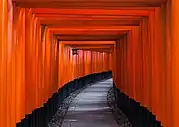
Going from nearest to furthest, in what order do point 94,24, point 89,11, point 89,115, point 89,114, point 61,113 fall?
point 89,11 < point 94,24 < point 89,115 < point 89,114 < point 61,113

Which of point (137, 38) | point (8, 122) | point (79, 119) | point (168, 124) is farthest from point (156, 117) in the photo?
point (79, 119)

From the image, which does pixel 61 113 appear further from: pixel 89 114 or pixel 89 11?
pixel 89 11

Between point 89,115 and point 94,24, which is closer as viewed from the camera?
point 94,24

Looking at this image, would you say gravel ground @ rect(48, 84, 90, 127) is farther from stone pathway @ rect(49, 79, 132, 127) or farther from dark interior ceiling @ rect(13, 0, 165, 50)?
dark interior ceiling @ rect(13, 0, 165, 50)

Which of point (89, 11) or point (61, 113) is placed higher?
point (89, 11)

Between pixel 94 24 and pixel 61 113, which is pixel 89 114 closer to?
pixel 61 113

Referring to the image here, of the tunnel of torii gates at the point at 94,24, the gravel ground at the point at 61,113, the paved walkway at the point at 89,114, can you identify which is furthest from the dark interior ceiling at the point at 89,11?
the paved walkway at the point at 89,114

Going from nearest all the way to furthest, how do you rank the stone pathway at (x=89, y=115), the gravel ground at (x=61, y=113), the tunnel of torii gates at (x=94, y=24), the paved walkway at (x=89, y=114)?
the tunnel of torii gates at (x=94, y=24), the gravel ground at (x=61, y=113), the stone pathway at (x=89, y=115), the paved walkway at (x=89, y=114)

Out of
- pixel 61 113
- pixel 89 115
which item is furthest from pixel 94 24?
pixel 61 113

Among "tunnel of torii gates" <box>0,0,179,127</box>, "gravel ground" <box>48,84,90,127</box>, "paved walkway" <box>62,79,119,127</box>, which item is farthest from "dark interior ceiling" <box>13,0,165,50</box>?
"paved walkway" <box>62,79,119,127</box>

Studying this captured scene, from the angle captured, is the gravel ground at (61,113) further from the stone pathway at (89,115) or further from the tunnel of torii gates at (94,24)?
the tunnel of torii gates at (94,24)

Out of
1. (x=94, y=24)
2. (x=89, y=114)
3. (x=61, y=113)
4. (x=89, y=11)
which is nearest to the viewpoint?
(x=89, y=11)

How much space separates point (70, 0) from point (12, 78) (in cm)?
148

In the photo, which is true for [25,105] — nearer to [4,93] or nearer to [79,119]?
[4,93]
